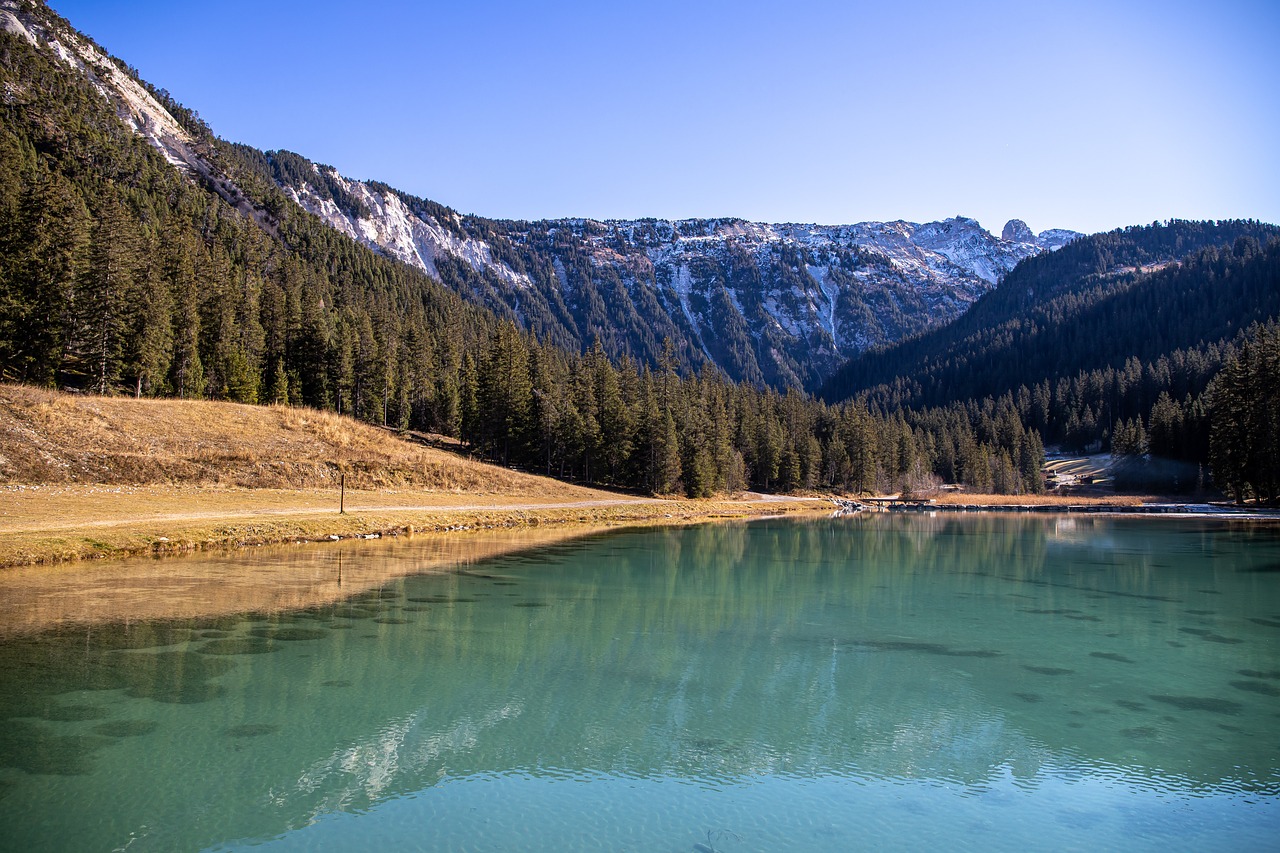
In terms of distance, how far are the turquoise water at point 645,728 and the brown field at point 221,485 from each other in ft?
49.6

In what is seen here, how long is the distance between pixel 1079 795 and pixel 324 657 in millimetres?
14045

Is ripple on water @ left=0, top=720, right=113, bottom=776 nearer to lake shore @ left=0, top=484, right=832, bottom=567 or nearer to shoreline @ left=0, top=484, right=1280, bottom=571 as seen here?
shoreline @ left=0, top=484, right=1280, bottom=571

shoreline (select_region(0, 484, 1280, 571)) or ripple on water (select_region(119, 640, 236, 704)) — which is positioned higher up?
shoreline (select_region(0, 484, 1280, 571))

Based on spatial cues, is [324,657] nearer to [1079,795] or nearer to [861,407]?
[1079,795]

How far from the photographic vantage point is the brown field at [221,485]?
31.2 m

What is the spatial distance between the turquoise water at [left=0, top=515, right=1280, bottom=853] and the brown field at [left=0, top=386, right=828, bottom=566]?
595 inches

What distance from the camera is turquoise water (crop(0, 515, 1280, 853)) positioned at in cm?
876

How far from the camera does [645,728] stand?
1210cm

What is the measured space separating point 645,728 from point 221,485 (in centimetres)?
4249

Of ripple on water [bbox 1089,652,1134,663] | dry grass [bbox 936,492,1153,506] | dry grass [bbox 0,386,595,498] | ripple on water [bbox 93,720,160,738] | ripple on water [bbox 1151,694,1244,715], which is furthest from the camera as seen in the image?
dry grass [bbox 936,492,1153,506]

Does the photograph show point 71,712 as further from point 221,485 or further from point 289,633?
point 221,485

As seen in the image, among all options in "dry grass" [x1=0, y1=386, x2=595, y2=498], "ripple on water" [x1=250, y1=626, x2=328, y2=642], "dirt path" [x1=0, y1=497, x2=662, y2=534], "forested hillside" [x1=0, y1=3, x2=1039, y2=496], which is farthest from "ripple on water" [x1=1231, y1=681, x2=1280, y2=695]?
"forested hillside" [x1=0, y1=3, x2=1039, y2=496]

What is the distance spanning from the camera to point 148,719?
11.7 meters

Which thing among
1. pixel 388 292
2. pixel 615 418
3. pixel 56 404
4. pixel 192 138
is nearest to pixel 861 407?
pixel 615 418
